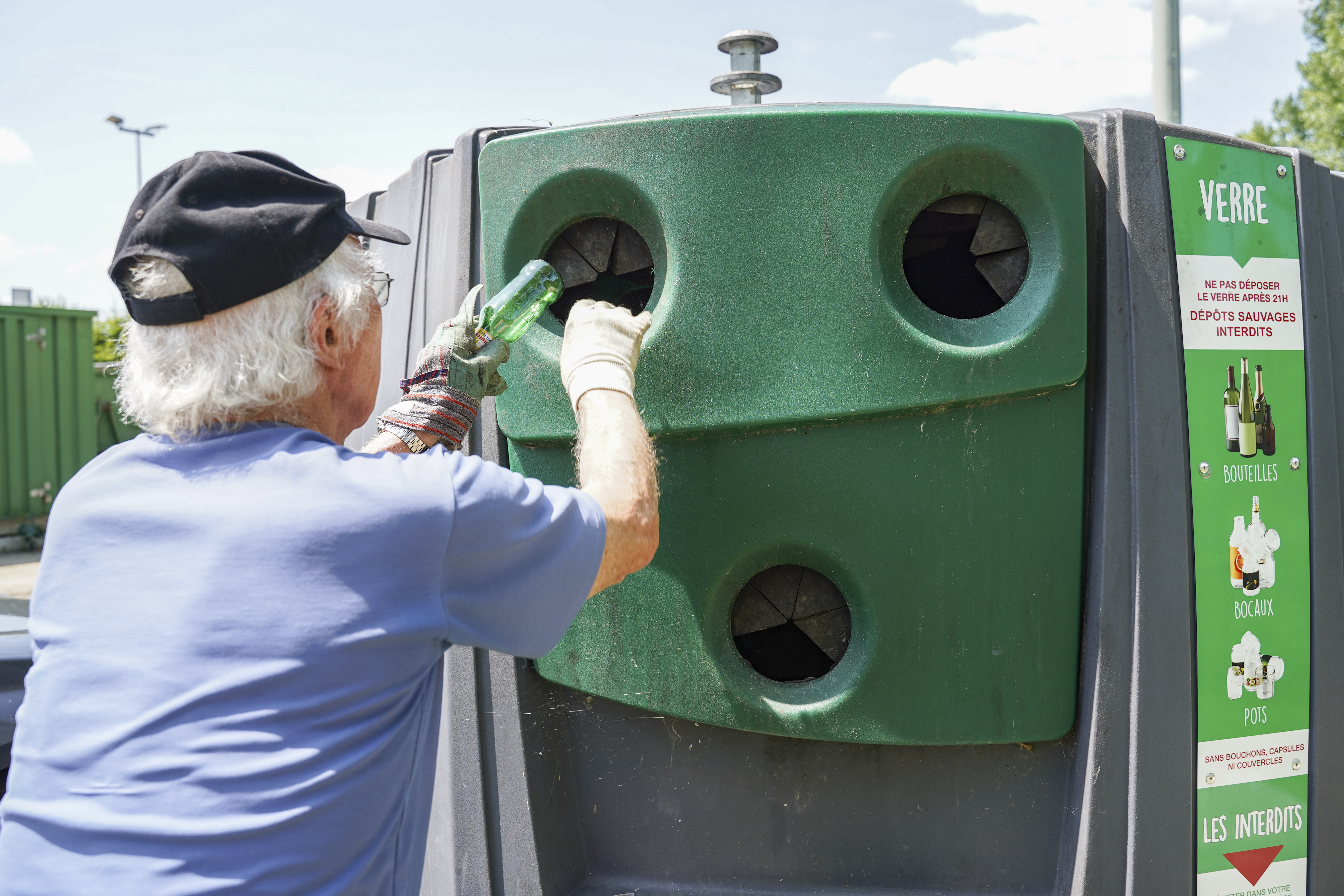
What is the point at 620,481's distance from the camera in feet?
4.48

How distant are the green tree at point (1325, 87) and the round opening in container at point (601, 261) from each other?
1565 centimetres

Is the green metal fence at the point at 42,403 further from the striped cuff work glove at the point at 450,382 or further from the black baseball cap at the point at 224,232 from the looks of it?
the black baseball cap at the point at 224,232

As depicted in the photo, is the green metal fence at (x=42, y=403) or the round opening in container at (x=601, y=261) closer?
the round opening in container at (x=601, y=261)

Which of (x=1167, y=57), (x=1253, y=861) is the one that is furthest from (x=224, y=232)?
(x=1167, y=57)

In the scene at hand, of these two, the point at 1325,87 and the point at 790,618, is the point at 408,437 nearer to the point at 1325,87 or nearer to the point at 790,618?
the point at 790,618

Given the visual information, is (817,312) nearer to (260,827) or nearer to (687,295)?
(687,295)

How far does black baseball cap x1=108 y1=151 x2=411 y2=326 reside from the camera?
3.79ft

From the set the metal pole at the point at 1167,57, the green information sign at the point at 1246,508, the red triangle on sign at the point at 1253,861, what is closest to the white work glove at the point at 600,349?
the green information sign at the point at 1246,508

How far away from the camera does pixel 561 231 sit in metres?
1.81

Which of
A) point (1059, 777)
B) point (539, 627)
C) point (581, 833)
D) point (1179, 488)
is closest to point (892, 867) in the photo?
point (1059, 777)

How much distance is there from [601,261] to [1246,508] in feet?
3.85

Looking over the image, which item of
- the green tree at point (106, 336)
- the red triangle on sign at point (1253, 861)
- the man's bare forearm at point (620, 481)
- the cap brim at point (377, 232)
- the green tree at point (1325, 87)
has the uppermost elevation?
the green tree at point (1325, 87)

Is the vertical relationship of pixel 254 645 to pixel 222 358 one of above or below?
below

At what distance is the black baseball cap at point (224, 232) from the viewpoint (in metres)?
1.16
